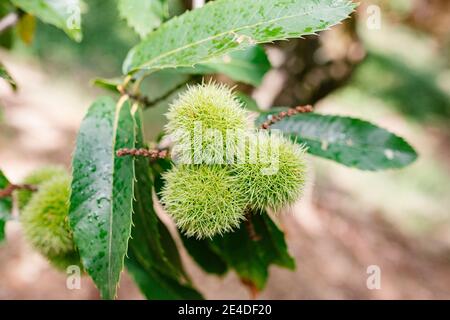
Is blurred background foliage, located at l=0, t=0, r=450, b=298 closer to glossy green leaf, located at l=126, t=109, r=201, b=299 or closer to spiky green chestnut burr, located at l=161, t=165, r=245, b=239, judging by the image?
glossy green leaf, located at l=126, t=109, r=201, b=299

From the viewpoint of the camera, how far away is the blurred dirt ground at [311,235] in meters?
2.92

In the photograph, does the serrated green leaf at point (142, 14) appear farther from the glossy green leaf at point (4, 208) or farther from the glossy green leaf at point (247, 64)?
the glossy green leaf at point (4, 208)

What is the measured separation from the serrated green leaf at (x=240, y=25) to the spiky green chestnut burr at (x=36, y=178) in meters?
0.46

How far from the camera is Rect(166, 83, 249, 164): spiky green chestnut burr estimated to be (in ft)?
2.50

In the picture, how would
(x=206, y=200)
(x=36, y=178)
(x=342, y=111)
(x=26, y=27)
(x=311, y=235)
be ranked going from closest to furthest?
(x=206, y=200)
(x=36, y=178)
(x=26, y=27)
(x=311, y=235)
(x=342, y=111)

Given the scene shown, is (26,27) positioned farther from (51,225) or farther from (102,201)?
(102,201)

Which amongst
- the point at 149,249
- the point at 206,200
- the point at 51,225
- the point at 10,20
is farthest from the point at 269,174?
the point at 10,20

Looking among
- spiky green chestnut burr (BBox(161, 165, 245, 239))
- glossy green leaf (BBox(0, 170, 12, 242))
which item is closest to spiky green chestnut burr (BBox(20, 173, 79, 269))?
glossy green leaf (BBox(0, 170, 12, 242))

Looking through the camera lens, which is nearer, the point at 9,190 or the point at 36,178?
the point at 9,190

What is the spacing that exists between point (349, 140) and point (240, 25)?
18.9 inches

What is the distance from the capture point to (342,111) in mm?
6480
